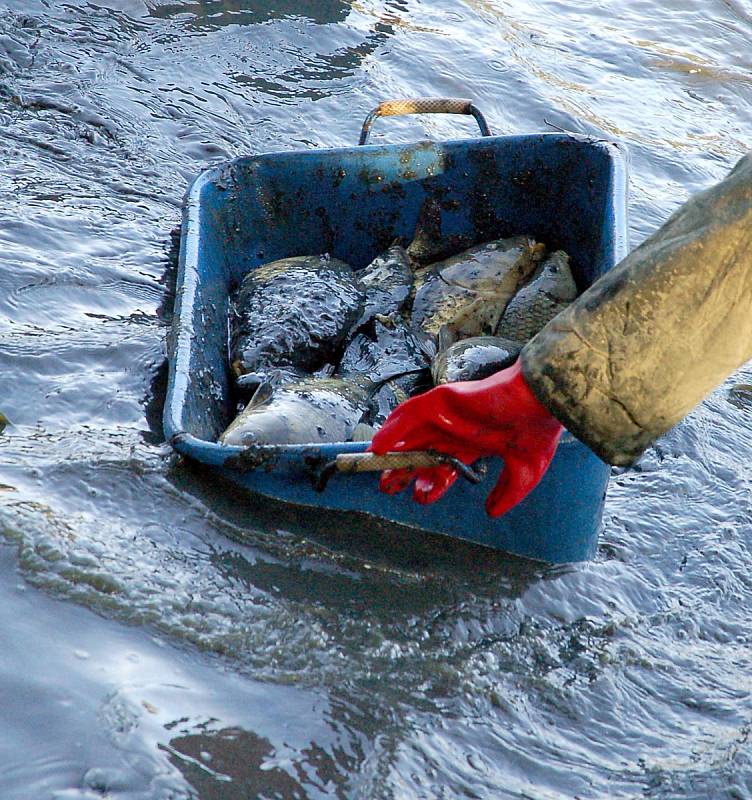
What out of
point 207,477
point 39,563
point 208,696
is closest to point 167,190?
point 207,477

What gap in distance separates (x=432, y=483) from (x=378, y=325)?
5.24ft

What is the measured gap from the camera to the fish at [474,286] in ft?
15.0

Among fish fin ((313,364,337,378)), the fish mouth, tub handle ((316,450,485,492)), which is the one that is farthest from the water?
fish fin ((313,364,337,378))

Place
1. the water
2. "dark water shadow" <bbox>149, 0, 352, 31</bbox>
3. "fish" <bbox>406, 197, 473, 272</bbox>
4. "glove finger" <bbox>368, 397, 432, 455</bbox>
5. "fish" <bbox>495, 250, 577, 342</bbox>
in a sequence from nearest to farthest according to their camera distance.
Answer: the water < "glove finger" <bbox>368, 397, 432, 455</bbox> < "fish" <bbox>495, 250, 577, 342</bbox> < "fish" <bbox>406, 197, 473, 272</bbox> < "dark water shadow" <bbox>149, 0, 352, 31</bbox>

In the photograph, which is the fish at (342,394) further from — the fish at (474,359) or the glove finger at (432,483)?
the glove finger at (432,483)

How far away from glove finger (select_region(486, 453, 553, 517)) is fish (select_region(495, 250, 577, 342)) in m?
1.61

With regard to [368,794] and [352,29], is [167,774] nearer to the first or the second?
[368,794]

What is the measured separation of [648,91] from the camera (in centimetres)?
814

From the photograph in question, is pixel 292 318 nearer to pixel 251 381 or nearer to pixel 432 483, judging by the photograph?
pixel 251 381

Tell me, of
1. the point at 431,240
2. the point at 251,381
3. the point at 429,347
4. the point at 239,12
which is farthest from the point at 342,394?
the point at 239,12

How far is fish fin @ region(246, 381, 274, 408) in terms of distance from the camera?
3779 millimetres

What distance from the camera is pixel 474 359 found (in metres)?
3.89

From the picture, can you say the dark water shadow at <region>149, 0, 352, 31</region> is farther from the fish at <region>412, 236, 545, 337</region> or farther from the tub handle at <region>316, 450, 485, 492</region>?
the tub handle at <region>316, 450, 485, 492</region>

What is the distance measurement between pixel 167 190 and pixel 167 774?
156 inches
